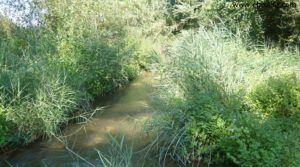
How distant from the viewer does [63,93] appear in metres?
7.56

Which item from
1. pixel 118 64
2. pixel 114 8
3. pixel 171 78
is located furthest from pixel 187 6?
pixel 171 78

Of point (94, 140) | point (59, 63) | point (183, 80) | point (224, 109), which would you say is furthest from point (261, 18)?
point (94, 140)

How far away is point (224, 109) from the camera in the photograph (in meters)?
5.80

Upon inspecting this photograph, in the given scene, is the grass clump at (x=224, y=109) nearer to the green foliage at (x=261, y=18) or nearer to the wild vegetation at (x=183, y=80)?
the wild vegetation at (x=183, y=80)

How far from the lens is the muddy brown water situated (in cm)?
634

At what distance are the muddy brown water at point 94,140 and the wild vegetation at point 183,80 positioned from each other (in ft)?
0.92

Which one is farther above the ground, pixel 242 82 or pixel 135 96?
pixel 242 82

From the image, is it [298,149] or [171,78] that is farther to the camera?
[171,78]

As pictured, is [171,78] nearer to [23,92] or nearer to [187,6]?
[23,92]

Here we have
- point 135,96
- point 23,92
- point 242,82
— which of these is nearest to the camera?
point 242,82

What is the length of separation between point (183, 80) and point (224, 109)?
49.2 inches

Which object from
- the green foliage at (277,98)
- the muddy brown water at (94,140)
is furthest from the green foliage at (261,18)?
the green foliage at (277,98)

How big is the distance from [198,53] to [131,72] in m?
5.21

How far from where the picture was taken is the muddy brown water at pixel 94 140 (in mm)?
6344
